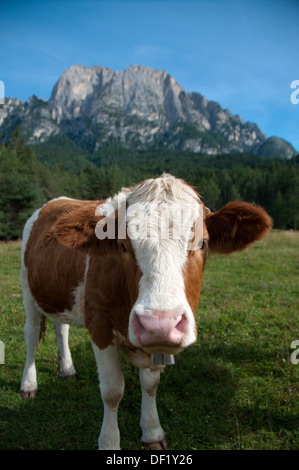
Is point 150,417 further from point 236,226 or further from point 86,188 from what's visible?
point 86,188

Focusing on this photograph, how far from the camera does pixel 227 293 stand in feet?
24.8

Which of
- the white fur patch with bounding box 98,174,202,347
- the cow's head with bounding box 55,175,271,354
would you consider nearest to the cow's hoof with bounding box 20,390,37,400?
the cow's head with bounding box 55,175,271,354

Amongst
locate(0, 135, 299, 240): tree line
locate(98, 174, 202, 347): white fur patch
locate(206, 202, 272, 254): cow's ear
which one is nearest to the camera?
locate(98, 174, 202, 347): white fur patch

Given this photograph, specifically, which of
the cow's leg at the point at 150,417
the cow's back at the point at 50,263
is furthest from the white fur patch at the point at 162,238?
the cow's leg at the point at 150,417

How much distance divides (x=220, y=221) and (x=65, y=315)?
7.03 feet

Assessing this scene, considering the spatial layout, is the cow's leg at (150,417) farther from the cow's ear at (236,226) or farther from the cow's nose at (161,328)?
the cow's nose at (161,328)

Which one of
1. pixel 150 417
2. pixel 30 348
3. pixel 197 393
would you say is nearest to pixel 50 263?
pixel 30 348

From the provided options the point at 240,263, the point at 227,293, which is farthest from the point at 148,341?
the point at 240,263

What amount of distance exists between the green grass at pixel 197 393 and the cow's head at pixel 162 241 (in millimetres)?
1855

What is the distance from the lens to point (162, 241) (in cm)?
198

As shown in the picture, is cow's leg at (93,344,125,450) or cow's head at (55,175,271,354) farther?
cow's leg at (93,344,125,450)

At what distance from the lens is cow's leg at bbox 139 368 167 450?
10.00 feet

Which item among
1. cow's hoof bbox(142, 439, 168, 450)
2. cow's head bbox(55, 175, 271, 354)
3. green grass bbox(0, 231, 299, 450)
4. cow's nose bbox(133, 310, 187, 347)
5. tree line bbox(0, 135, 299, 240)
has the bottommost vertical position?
cow's hoof bbox(142, 439, 168, 450)

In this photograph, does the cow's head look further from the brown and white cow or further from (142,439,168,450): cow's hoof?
(142,439,168,450): cow's hoof
